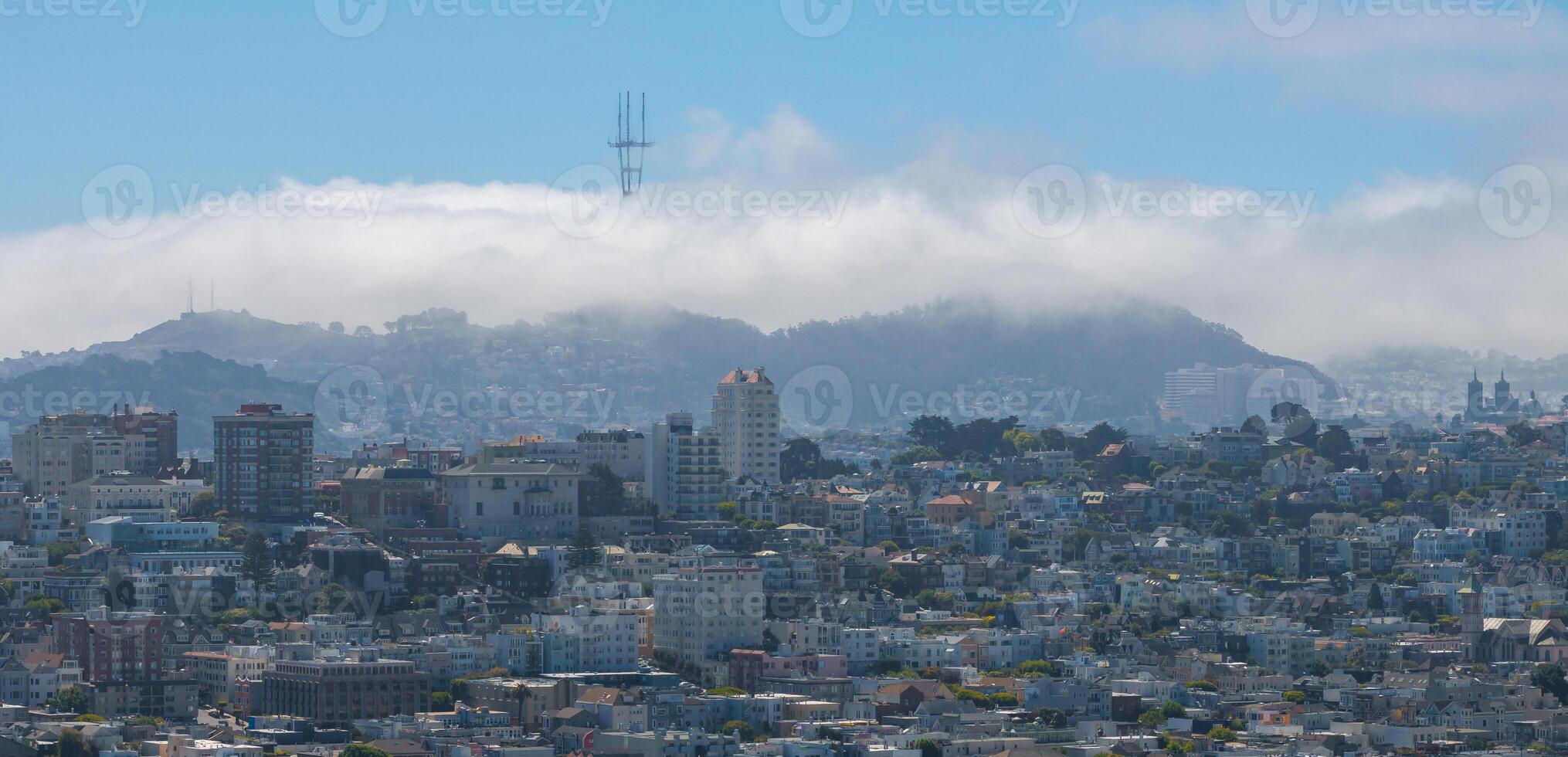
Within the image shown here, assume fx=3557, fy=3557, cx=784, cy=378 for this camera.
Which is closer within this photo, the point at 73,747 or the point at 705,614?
the point at 73,747

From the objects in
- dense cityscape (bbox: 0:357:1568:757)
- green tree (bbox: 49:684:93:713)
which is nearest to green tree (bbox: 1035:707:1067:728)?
dense cityscape (bbox: 0:357:1568:757)

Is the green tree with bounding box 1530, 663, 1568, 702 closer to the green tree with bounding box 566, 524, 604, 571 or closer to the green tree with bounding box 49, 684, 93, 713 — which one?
the green tree with bounding box 566, 524, 604, 571

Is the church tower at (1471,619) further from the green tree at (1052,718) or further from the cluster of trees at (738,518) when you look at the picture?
the cluster of trees at (738,518)

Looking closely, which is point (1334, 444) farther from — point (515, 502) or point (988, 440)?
point (515, 502)

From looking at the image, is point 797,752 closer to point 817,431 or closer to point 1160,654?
point 1160,654

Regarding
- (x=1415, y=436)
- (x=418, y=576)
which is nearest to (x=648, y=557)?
(x=418, y=576)

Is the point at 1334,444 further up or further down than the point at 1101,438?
further down

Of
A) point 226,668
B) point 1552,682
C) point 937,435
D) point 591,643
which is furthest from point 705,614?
point 937,435
